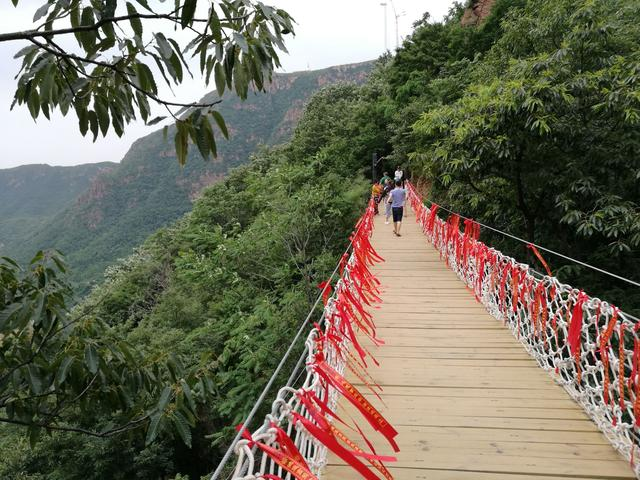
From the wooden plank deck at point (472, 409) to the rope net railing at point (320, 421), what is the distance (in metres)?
0.12

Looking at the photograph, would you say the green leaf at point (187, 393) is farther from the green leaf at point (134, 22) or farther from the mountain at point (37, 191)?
the mountain at point (37, 191)

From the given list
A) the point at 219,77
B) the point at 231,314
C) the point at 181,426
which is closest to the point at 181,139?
the point at 219,77

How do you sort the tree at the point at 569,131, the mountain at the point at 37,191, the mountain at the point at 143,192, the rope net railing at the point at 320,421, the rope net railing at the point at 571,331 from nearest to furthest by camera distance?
the rope net railing at the point at 320,421 → the rope net railing at the point at 571,331 → the tree at the point at 569,131 → the mountain at the point at 143,192 → the mountain at the point at 37,191

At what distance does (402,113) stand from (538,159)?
10.1 meters

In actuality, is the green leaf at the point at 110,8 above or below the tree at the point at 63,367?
above

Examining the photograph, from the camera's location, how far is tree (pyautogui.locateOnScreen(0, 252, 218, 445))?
1.47 metres

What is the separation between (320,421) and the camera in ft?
5.25

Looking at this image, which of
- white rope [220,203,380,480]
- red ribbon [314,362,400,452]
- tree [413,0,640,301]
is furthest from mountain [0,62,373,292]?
red ribbon [314,362,400,452]

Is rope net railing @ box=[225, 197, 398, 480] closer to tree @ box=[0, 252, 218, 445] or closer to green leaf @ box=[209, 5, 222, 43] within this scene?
tree @ box=[0, 252, 218, 445]

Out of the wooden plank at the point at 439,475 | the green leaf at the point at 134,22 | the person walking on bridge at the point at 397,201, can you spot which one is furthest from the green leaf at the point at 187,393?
the person walking on bridge at the point at 397,201

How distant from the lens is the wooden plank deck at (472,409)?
2082 mm

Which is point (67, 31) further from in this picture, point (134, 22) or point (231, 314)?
point (231, 314)

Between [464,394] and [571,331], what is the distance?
2.67ft

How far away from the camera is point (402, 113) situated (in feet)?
51.2
